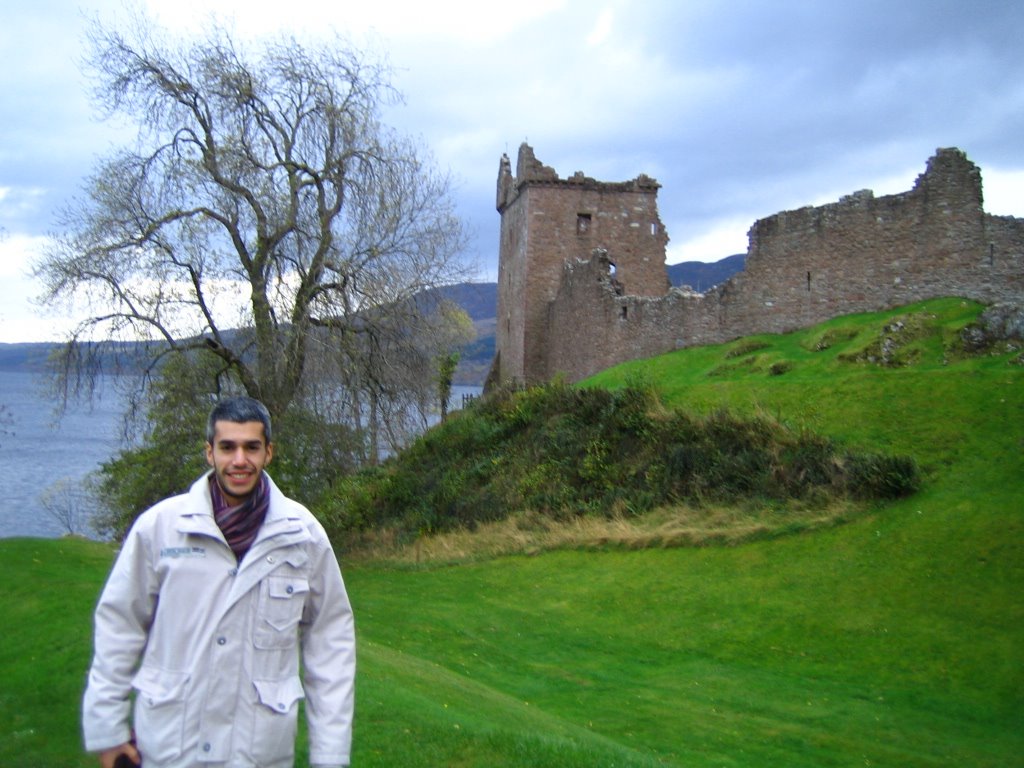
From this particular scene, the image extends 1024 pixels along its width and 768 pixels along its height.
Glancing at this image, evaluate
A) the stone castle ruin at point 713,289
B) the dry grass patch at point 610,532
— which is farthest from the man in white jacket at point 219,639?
the stone castle ruin at point 713,289

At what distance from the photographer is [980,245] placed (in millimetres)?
21062

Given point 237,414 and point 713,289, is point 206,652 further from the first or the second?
point 713,289

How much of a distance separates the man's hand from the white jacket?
0.09ft

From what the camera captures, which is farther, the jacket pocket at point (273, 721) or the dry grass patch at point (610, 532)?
the dry grass patch at point (610, 532)

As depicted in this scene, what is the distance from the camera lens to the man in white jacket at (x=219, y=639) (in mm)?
3734

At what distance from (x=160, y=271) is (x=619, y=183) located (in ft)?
71.1

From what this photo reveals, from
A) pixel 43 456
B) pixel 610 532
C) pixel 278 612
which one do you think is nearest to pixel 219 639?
pixel 278 612

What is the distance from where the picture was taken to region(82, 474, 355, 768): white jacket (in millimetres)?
3730

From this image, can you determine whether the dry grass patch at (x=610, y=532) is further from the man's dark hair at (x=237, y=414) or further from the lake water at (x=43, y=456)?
the man's dark hair at (x=237, y=414)

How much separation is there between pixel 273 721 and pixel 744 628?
416 inches

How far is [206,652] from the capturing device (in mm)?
3764

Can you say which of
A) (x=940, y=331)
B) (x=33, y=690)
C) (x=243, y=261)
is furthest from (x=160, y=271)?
(x=940, y=331)

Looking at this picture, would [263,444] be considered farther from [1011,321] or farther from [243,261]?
[1011,321]

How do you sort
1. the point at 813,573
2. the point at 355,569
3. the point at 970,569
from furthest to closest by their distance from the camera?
the point at 355,569 < the point at 813,573 < the point at 970,569
